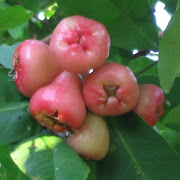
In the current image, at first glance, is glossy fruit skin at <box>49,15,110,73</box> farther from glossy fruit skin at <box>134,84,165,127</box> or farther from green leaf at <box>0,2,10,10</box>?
green leaf at <box>0,2,10,10</box>

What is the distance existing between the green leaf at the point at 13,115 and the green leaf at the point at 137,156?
194mm

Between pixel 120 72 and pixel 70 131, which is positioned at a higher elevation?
pixel 120 72

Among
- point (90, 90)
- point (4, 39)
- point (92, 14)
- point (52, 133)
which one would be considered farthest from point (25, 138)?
point (4, 39)

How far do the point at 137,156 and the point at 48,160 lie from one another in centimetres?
25

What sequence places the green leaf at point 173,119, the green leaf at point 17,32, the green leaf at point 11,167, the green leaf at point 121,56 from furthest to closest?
1. the green leaf at point 17,32
2. the green leaf at point 121,56
3. the green leaf at point 11,167
4. the green leaf at point 173,119

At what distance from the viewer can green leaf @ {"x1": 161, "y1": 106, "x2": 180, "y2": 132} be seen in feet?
3.10

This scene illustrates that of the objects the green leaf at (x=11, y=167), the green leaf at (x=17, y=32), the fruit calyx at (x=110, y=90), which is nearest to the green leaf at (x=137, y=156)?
the fruit calyx at (x=110, y=90)

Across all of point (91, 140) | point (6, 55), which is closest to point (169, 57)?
point (91, 140)

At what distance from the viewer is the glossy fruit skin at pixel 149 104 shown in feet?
3.28

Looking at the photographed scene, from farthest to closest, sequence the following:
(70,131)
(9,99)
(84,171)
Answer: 1. (9,99)
2. (70,131)
3. (84,171)

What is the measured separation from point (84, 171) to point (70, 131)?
131mm

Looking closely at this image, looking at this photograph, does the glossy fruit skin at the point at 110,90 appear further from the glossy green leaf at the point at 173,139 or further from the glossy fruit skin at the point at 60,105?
the glossy green leaf at the point at 173,139

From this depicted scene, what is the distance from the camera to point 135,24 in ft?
3.57

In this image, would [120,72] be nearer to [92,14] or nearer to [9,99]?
[92,14]
